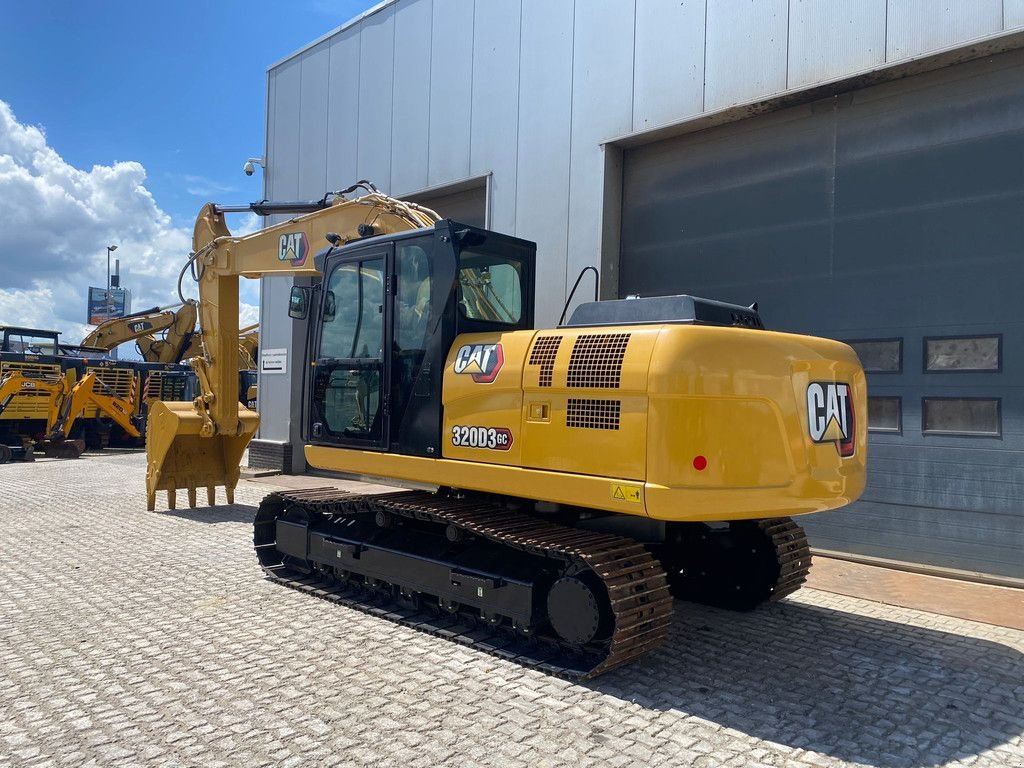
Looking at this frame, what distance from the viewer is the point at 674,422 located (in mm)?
3979

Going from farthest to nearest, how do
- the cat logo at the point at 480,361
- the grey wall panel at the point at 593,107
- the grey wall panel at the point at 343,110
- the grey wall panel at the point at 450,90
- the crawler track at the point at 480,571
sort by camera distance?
the grey wall panel at the point at 343,110 → the grey wall panel at the point at 450,90 → the grey wall panel at the point at 593,107 → the cat logo at the point at 480,361 → the crawler track at the point at 480,571

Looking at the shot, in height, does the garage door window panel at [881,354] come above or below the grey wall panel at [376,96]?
below

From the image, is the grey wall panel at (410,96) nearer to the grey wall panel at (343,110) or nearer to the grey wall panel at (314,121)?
the grey wall panel at (343,110)

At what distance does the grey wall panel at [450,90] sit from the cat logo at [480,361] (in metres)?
6.76

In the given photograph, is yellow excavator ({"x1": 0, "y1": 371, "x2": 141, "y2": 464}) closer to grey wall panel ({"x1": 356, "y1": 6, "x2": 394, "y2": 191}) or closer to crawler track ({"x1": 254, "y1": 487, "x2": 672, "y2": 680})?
grey wall panel ({"x1": 356, "y1": 6, "x2": 394, "y2": 191})

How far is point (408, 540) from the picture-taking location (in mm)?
5629

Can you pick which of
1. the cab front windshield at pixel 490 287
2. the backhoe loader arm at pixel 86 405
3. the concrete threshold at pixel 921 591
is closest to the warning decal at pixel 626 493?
the cab front windshield at pixel 490 287

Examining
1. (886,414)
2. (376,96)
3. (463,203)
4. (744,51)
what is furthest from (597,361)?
(376,96)

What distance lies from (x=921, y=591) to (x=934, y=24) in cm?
497

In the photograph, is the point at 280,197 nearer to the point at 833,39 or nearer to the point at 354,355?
the point at 354,355

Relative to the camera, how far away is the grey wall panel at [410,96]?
11867mm

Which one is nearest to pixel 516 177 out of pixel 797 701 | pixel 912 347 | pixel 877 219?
pixel 877 219

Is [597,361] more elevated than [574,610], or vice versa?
[597,361]

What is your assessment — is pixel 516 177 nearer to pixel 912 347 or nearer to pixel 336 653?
pixel 912 347
